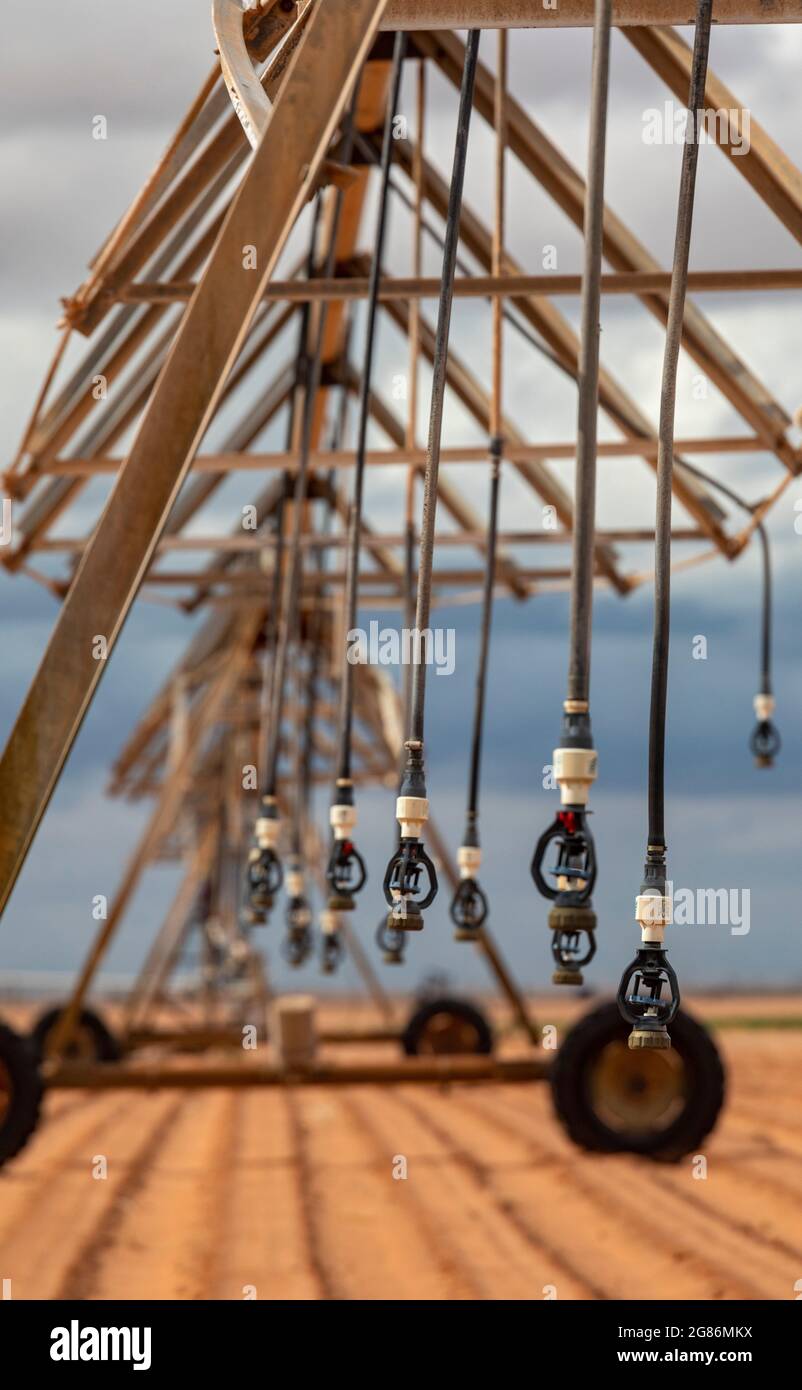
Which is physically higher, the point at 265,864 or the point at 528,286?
the point at 528,286

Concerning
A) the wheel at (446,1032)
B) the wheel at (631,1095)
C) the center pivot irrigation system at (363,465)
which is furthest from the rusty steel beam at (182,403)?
the wheel at (446,1032)

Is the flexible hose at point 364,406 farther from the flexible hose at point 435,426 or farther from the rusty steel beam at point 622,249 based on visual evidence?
the rusty steel beam at point 622,249

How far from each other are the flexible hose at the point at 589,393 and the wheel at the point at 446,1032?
15391mm

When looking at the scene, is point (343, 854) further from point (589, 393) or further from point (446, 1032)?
point (446, 1032)

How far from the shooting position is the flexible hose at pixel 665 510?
5.33 meters

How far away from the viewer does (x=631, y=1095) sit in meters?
12.9

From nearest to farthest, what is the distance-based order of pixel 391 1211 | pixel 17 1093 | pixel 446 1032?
pixel 17 1093, pixel 391 1211, pixel 446 1032

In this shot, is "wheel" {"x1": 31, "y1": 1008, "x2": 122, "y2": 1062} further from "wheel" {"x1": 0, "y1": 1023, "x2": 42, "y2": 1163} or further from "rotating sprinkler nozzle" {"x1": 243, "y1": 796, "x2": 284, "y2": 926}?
"rotating sprinkler nozzle" {"x1": 243, "y1": 796, "x2": 284, "y2": 926}

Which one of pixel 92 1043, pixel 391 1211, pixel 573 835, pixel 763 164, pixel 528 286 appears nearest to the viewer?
pixel 573 835

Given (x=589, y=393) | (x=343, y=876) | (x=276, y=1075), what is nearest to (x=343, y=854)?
(x=343, y=876)

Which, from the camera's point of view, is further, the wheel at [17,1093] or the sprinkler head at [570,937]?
the wheel at [17,1093]

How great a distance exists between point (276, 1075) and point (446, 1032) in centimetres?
608

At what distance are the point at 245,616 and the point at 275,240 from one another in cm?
1755
